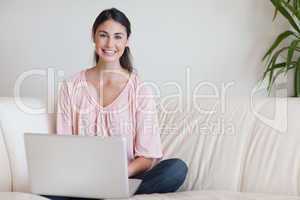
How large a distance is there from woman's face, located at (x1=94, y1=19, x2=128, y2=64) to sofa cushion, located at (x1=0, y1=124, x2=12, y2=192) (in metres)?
0.56

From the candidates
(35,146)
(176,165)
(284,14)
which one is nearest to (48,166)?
(35,146)

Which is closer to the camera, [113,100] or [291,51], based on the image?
[113,100]

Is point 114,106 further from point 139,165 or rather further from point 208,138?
point 208,138

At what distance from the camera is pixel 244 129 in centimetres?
207

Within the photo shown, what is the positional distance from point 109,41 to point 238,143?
69 centimetres

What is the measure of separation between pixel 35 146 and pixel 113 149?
0.27 m

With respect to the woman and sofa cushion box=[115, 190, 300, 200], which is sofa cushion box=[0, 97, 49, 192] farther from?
sofa cushion box=[115, 190, 300, 200]

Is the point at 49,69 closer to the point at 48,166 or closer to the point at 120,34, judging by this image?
the point at 120,34

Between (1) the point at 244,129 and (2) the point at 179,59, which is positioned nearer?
(1) the point at 244,129

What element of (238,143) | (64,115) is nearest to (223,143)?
(238,143)

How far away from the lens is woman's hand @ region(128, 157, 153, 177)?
1899mm

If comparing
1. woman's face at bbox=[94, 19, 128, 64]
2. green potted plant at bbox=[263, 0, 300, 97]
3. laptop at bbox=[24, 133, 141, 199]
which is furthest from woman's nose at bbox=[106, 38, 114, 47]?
green potted plant at bbox=[263, 0, 300, 97]

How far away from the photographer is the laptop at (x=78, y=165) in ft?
5.23

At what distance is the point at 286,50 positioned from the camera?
2502 millimetres
